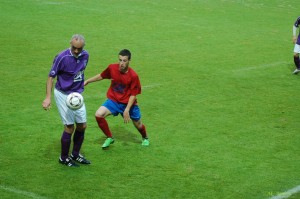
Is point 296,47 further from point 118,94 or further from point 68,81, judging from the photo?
point 68,81

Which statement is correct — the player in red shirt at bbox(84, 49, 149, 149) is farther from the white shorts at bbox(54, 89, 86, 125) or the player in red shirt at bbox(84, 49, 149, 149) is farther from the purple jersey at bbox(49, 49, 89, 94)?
the white shorts at bbox(54, 89, 86, 125)

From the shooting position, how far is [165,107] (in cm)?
1339

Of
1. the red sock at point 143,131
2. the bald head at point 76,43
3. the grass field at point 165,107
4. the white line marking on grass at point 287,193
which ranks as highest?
the bald head at point 76,43

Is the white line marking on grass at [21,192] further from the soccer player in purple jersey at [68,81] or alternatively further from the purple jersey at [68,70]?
the purple jersey at [68,70]

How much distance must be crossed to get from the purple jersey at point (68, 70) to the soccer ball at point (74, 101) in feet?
0.98

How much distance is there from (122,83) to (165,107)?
3173mm

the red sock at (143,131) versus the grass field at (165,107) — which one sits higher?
the red sock at (143,131)

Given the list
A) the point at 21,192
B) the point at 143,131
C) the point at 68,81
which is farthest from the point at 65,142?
the point at 143,131

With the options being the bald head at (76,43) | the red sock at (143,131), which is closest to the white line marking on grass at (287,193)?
the red sock at (143,131)

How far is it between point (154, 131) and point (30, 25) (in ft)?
37.4

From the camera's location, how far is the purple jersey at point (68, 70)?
9.18m

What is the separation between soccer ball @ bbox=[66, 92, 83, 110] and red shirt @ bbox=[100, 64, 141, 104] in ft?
Result: 4.47

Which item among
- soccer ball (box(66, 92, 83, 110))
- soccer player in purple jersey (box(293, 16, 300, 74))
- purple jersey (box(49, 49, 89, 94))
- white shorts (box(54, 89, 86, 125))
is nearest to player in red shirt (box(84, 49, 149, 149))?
purple jersey (box(49, 49, 89, 94))

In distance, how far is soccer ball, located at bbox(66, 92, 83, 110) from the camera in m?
9.07
